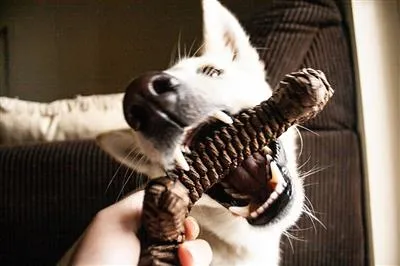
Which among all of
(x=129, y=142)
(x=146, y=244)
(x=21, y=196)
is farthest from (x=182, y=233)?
(x=21, y=196)

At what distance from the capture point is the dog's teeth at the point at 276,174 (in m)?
0.58

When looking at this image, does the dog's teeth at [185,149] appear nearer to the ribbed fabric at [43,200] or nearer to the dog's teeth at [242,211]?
the dog's teeth at [242,211]

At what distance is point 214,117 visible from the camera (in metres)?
0.57

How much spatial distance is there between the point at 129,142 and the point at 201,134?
0.20 m

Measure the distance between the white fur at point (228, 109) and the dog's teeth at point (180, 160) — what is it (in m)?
0.04

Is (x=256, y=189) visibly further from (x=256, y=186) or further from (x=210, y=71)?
(x=210, y=71)

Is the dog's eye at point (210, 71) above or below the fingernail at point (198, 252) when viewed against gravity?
above

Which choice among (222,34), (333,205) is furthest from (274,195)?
(333,205)

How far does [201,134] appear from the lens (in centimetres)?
56

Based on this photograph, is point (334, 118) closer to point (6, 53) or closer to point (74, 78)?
point (74, 78)

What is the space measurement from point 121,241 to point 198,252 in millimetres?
72

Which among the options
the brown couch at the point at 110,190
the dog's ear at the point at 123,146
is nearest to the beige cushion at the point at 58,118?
the brown couch at the point at 110,190

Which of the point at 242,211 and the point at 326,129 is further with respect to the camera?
the point at 326,129

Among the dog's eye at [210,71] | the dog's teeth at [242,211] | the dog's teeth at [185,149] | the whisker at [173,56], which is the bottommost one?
the dog's teeth at [242,211]
